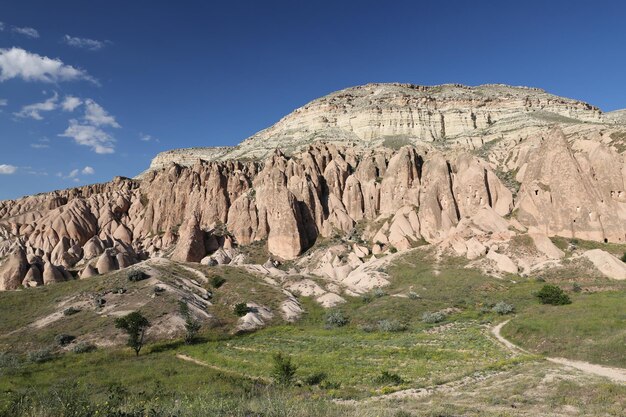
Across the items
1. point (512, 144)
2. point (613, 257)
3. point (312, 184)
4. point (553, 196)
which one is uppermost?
point (512, 144)

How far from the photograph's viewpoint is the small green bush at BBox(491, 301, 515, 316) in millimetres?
41438

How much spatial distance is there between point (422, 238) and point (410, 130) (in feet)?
201

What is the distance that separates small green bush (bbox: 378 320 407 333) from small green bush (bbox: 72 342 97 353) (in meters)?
28.1

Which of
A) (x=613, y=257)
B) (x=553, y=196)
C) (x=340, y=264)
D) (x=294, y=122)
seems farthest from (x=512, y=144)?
(x=294, y=122)

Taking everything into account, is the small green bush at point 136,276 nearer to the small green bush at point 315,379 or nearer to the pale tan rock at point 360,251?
the pale tan rock at point 360,251

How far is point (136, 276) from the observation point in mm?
53500

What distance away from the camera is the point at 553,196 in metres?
64.9

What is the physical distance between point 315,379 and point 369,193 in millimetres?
71249

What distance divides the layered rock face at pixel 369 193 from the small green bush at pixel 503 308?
15.7m

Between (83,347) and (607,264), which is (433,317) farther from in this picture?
(83,347)

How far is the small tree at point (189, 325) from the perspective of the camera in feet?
124

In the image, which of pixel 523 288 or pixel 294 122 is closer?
pixel 523 288

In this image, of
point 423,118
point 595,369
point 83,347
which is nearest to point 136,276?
point 83,347

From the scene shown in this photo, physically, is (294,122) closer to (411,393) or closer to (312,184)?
(312,184)
